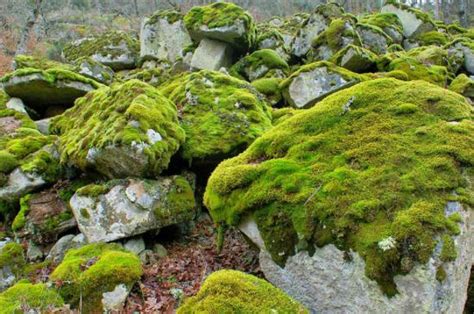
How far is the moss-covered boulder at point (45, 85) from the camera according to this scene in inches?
507

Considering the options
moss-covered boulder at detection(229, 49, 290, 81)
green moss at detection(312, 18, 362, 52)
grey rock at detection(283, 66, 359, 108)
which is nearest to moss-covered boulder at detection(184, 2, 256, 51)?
moss-covered boulder at detection(229, 49, 290, 81)

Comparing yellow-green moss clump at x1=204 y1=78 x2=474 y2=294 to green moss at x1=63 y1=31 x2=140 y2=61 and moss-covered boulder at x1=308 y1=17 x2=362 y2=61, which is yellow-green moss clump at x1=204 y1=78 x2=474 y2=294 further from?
green moss at x1=63 y1=31 x2=140 y2=61

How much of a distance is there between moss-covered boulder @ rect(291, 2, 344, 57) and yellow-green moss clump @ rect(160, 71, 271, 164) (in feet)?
23.3

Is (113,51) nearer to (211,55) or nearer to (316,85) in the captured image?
(211,55)

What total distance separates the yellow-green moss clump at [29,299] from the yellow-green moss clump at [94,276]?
0.21 meters

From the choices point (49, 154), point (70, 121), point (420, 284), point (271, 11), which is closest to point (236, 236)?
point (420, 284)

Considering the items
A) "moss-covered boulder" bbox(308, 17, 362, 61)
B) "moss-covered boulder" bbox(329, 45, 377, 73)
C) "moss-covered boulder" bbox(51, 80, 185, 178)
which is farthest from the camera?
"moss-covered boulder" bbox(308, 17, 362, 61)

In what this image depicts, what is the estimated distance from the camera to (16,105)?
1370 centimetres

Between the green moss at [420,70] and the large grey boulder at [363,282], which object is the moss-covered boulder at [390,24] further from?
the large grey boulder at [363,282]

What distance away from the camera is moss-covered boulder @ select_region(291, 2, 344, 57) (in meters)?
17.1

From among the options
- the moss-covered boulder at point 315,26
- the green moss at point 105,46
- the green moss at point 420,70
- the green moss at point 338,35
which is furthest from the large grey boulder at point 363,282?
the green moss at point 105,46

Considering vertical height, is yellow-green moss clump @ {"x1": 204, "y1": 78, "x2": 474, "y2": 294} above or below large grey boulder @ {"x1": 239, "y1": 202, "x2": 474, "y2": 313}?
above

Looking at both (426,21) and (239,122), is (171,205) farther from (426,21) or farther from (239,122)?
(426,21)

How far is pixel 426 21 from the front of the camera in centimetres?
2052
